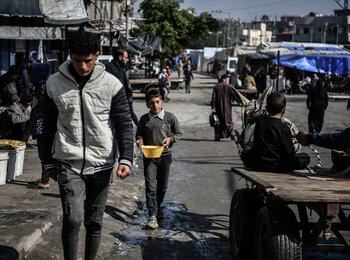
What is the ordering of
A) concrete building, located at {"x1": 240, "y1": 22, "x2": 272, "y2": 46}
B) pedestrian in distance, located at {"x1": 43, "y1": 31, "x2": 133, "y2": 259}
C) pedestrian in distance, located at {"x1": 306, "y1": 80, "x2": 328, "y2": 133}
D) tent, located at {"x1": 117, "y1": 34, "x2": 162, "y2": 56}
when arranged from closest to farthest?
pedestrian in distance, located at {"x1": 43, "y1": 31, "x2": 133, "y2": 259}
pedestrian in distance, located at {"x1": 306, "y1": 80, "x2": 328, "y2": 133}
tent, located at {"x1": 117, "y1": 34, "x2": 162, "y2": 56}
concrete building, located at {"x1": 240, "y1": 22, "x2": 272, "y2": 46}

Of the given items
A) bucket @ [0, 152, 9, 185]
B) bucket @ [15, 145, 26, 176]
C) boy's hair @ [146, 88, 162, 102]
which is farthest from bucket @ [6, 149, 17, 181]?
boy's hair @ [146, 88, 162, 102]

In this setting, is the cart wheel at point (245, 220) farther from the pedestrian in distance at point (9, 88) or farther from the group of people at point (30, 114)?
the pedestrian in distance at point (9, 88)

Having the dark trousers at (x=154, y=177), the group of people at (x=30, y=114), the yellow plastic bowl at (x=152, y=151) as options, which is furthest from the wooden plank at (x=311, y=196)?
the group of people at (x=30, y=114)

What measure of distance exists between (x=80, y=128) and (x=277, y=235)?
1.70 meters

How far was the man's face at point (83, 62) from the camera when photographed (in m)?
4.22

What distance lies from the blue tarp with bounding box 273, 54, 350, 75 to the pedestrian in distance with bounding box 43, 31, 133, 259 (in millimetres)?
28718

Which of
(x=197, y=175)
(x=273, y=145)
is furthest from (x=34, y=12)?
(x=273, y=145)

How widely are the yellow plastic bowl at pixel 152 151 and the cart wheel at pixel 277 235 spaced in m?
2.29

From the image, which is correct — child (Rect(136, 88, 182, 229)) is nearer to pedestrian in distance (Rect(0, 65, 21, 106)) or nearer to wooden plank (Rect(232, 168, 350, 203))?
wooden plank (Rect(232, 168, 350, 203))

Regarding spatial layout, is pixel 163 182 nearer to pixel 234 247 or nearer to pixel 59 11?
pixel 234 247

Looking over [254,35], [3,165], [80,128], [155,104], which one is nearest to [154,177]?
[155,104]

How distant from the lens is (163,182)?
720cm

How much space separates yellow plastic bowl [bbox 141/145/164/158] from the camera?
6.64 m

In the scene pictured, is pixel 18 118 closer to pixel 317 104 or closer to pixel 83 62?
pixel 83 62
